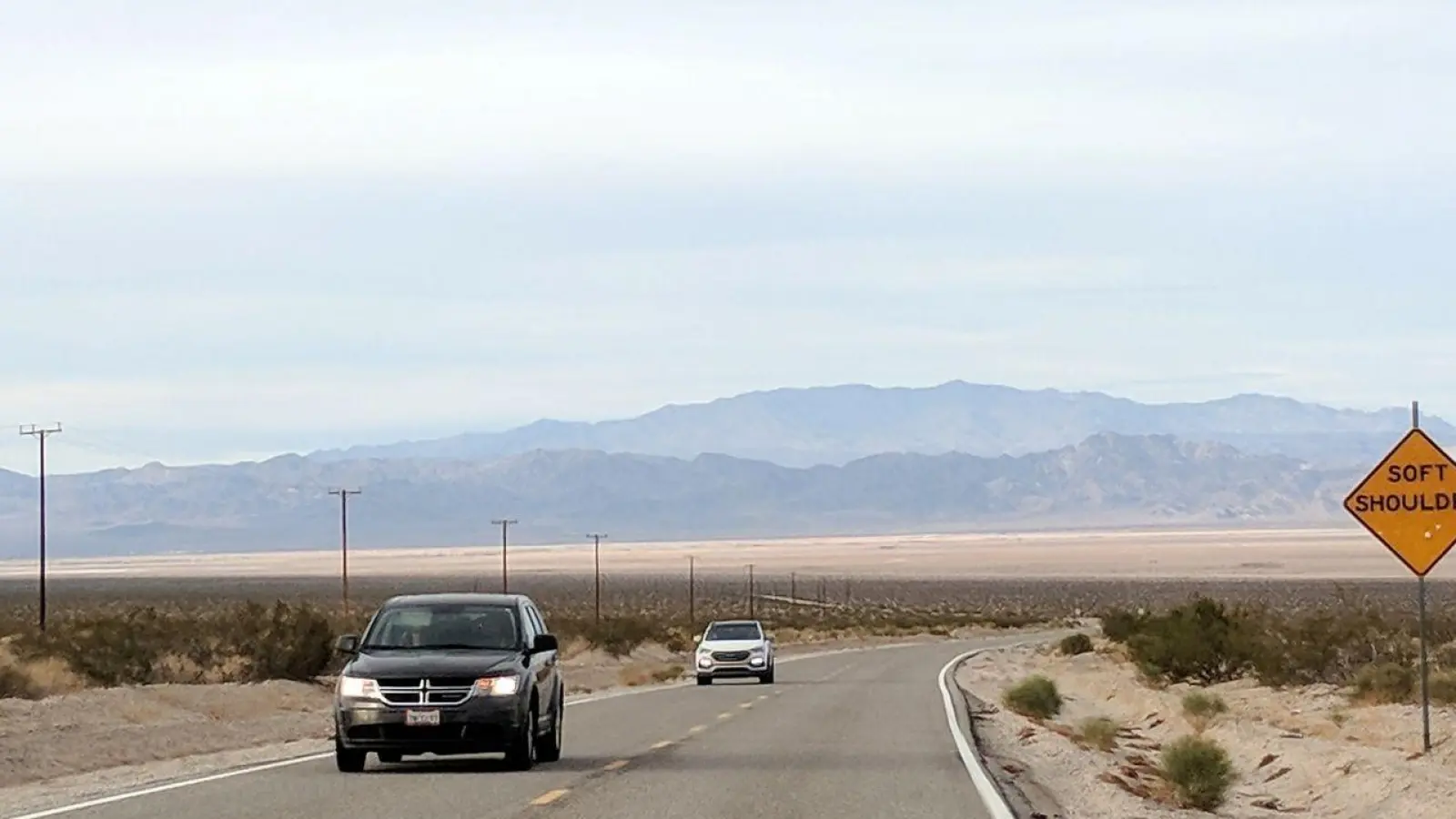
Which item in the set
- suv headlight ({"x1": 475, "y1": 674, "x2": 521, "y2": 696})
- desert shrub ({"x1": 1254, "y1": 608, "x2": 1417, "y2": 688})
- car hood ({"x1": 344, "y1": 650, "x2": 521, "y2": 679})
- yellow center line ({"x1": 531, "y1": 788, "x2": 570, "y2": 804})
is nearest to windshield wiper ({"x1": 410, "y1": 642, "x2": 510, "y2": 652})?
car hood ({"x1": 344, "y1": 650, "x2": 521, "y2": 679})

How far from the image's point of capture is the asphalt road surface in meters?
18.1

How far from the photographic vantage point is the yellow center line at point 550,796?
18.6 m

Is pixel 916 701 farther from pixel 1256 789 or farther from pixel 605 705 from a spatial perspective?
pixel 1256 789

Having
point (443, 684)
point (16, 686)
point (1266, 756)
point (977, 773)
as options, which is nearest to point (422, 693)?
point (443, 684)

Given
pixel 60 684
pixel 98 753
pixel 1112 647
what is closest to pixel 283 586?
pixel 1112 647

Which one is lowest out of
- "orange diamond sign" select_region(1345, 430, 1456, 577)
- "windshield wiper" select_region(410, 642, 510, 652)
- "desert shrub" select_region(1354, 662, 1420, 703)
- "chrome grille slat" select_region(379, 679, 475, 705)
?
"desert shrub" select_region(1354, 662, 1420, 703)

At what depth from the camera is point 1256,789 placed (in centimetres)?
→ 2527

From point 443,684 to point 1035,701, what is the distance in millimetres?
17933

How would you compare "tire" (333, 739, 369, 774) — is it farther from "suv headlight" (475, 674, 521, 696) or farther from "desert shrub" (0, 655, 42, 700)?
"desert shrub" (0, 655, 42, 700)

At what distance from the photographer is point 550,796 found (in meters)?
19.1

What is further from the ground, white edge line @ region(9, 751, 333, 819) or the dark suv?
the dark suv

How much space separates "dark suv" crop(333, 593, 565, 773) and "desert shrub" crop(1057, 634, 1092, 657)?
46.5 metres

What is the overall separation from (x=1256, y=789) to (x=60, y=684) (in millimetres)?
21675

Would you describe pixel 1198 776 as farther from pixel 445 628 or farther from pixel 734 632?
pixel 734 632
